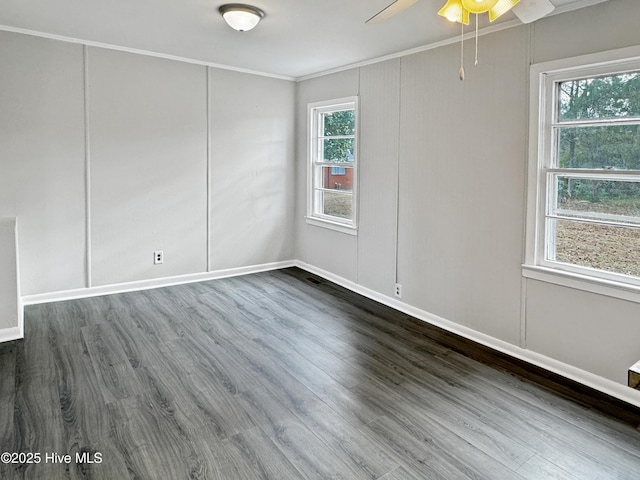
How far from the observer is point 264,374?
116 inches

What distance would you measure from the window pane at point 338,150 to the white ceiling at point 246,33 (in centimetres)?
88

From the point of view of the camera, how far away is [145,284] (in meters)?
4.80

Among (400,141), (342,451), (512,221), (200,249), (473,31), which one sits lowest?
(342,451)

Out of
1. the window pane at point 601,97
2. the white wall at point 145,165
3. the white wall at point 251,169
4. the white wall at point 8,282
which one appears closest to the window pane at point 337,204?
the white wall at point 251,169

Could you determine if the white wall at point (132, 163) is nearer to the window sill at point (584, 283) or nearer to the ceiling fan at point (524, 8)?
the ceiling fan at point (524, 8)

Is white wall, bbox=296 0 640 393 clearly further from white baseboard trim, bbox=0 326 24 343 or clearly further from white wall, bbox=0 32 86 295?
white baseboard trim, bbox=0 326 24 343

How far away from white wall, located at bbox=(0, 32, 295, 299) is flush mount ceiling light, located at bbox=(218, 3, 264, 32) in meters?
1.77

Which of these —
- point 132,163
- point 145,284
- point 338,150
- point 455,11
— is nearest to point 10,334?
point 145,284

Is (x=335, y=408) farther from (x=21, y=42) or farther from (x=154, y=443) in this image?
(x=21, y=42)

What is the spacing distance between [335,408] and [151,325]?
1967 mm

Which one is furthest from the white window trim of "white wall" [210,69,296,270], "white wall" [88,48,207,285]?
"white wall" [88,48,207,285]

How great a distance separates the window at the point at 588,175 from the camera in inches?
106

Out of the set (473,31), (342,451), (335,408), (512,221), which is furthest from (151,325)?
(473,31)

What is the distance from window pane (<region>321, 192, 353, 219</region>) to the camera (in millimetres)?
5109
